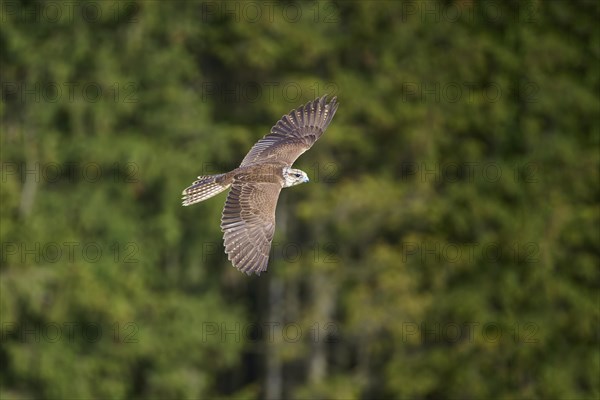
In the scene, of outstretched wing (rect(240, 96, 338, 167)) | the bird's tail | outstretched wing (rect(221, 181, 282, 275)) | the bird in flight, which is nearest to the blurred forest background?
outstretched wing (rect(240, 96, 338, 167))

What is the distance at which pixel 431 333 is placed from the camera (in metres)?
26.5

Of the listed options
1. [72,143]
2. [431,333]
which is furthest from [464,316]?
[72,143]

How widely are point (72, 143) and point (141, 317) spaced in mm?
3572

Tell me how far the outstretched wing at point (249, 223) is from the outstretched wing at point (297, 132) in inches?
54.8

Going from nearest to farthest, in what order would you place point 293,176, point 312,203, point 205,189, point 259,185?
point 259,185
point 205,189
point 293,176
point 312,203

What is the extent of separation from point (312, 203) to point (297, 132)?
9.80 metres

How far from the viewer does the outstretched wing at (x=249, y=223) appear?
1208 cm

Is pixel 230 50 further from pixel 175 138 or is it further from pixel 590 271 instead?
pixel 590 271

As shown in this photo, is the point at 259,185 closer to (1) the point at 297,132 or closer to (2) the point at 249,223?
(2) the point at 249,223

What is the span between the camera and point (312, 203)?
80.5 feet

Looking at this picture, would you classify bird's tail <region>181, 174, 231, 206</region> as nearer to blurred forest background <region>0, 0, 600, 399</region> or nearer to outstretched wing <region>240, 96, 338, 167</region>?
outstretched wing <region>240, 96, 338, 167</region>

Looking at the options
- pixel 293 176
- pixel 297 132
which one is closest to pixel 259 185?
pixel 293 176

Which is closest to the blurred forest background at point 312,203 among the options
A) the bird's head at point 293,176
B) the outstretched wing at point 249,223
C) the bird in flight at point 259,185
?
the bird in flight at point 259,185

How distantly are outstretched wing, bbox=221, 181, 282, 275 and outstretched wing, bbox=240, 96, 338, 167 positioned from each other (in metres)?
1.39
